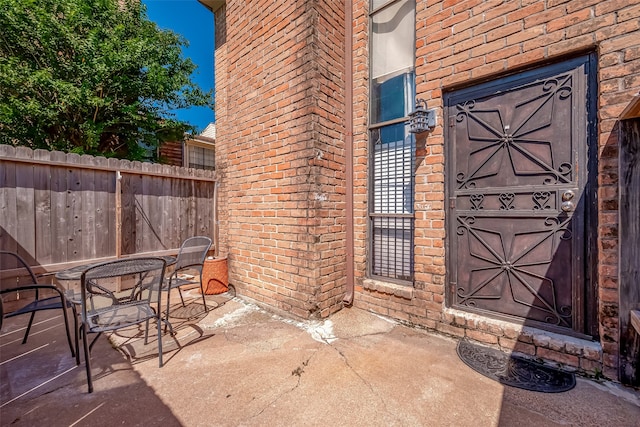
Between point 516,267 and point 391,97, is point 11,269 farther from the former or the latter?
point 516,267

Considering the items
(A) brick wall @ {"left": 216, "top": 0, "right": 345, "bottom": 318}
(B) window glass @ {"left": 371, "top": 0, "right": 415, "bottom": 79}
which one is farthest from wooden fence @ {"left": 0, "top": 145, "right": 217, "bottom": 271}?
(B) window glass @ {"left": 371, "top": 0, "right": 415, "bottom": 79}

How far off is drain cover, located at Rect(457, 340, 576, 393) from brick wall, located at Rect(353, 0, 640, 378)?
12 centimetres

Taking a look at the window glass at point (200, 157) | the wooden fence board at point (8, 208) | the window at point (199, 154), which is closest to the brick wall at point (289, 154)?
the wooden fence board at point (8, 208)

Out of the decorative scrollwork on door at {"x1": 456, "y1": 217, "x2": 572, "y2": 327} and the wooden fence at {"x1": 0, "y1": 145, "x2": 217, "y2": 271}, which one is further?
the wooden fence at {"x1": 0, "y1": 145, "x2": 217, "y2": 271}

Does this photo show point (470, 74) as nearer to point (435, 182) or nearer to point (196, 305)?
point (435, 182)

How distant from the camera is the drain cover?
6.06 feet

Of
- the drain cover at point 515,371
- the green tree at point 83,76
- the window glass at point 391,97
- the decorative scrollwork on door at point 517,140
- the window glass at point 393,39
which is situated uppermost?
the green tree at point 83,76

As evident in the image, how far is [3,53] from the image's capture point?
6.22m

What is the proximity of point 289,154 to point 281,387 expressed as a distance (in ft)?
7.14

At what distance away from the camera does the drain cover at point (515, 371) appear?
72.7 inches

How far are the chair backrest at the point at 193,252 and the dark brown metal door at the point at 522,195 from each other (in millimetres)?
2775

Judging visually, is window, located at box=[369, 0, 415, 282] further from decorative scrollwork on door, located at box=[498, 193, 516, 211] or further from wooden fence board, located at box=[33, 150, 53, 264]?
wooden fence board, located at box=[33, 150, 53, 264]

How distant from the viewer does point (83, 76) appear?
641 centimetres

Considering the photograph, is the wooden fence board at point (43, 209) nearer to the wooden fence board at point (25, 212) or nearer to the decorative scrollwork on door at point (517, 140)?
the wooden fence board at point (25, 212)
